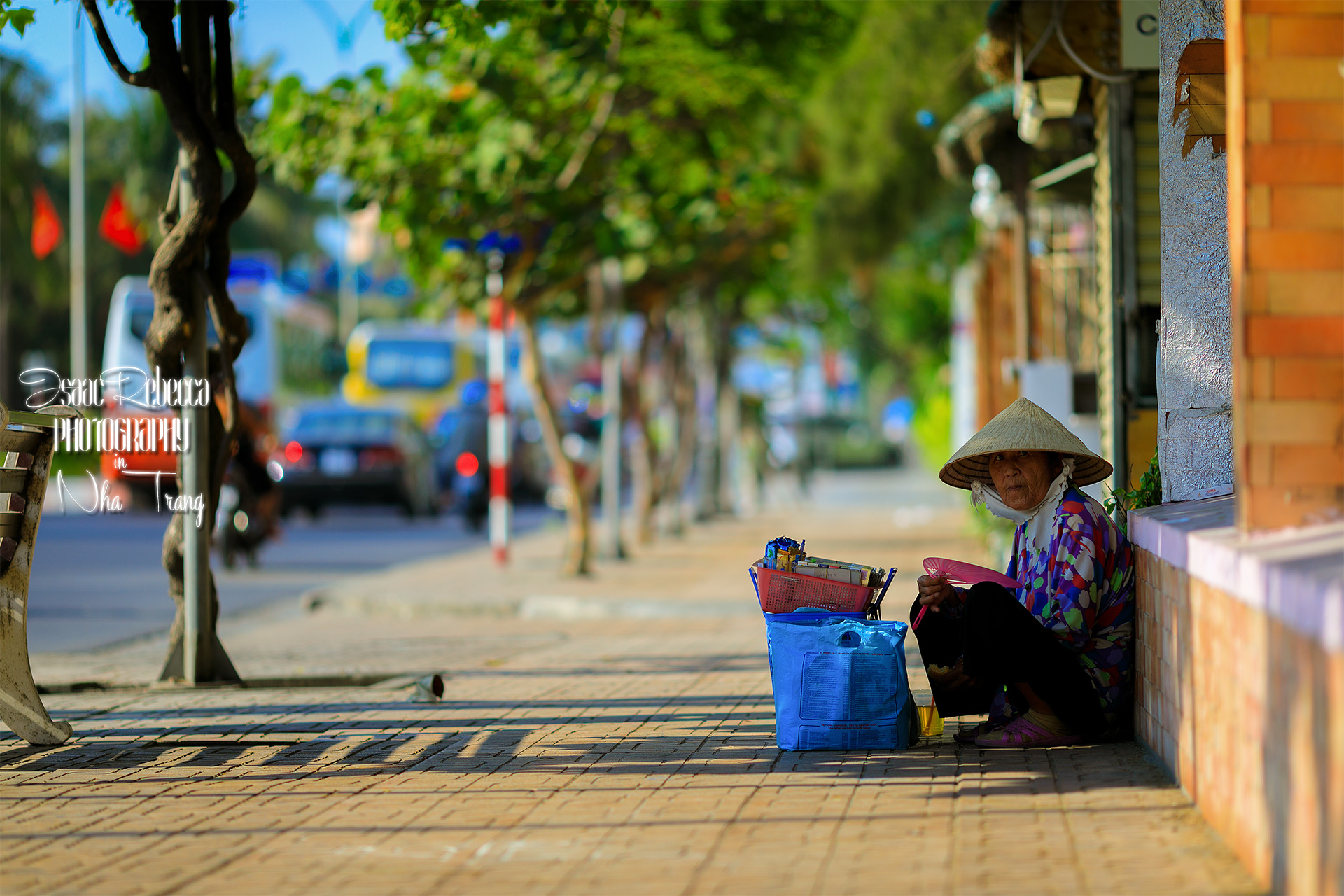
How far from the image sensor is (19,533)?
624 cm

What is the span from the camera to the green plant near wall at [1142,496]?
6395 mm

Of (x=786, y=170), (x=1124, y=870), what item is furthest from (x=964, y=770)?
(x=786, y=170)

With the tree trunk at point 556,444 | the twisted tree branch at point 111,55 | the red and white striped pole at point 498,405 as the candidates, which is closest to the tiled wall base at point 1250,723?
the twisted tree branch at point 111,55

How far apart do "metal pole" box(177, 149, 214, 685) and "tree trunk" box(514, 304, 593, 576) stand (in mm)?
6715

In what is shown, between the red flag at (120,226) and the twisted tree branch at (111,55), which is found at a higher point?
the red flag at (120,226)

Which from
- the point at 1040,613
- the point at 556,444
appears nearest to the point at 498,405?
the point at 556,444

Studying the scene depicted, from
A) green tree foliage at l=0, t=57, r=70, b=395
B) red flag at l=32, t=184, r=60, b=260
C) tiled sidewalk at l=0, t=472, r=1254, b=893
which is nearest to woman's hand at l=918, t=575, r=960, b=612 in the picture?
tiled sidewalk at l=0, t=472, r=1254, b=893

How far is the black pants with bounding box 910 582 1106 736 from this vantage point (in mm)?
5598

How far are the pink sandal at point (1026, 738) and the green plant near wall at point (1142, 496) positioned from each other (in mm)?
939

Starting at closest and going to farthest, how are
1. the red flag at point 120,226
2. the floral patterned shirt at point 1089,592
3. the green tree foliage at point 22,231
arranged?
the floral patterned shirt at point 1089,592 → the red flag at point 120,226 → the green tree foliage at point 22,231

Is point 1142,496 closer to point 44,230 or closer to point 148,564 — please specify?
point 148,564

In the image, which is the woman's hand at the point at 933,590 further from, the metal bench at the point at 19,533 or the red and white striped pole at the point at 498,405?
the red and white striped pole at the point at 498,405

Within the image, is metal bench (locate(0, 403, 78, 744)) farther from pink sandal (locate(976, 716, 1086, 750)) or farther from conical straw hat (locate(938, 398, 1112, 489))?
pink sandal (locate(976, 716, 1086, 750))

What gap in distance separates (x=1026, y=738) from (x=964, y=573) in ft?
2.28
